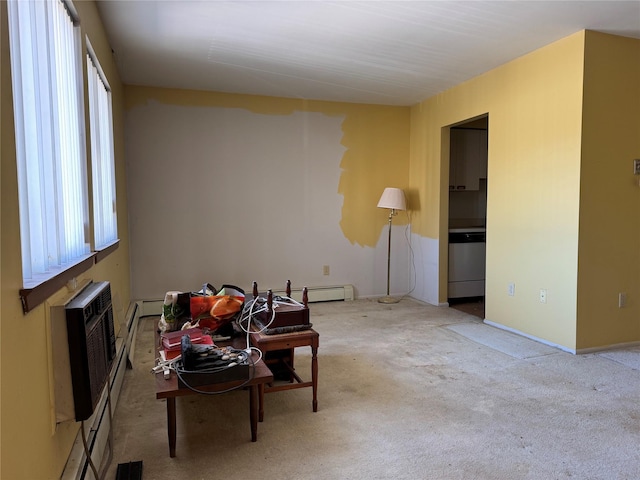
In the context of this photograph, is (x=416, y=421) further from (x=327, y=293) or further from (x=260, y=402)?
(x=327, y=293)

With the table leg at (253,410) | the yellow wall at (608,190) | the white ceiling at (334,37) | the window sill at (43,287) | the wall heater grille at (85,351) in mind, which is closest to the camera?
the window sill at (43,287)

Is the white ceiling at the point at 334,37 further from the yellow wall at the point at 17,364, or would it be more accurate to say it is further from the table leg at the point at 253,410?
the table leg at the point at 253,410

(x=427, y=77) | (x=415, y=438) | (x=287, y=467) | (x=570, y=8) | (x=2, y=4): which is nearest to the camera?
(x=2, y=4)

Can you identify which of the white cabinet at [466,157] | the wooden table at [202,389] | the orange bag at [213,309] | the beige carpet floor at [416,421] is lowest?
the beige carpet floor at [416,421]

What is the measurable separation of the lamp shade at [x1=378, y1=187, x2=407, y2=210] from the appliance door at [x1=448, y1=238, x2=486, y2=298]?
757 millimetres

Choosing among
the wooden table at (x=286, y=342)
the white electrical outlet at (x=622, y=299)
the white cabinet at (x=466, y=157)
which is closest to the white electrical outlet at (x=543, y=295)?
the white electrical outlet at (x=622, y=299)

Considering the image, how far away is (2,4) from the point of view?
110 centimetres

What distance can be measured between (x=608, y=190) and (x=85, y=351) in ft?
11.8

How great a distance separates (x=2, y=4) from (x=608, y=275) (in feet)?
12.7

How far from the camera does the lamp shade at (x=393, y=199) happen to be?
4.98m

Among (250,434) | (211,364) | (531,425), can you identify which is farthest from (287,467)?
(531,425)

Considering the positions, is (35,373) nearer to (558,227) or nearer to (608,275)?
(558,227)

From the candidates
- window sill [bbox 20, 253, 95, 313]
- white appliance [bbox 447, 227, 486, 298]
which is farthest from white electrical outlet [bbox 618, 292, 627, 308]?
window sill [bbox 20, 253, 95, 313]

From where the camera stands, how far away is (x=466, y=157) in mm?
5234
